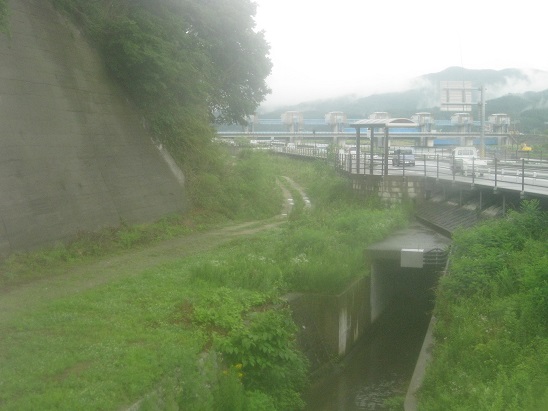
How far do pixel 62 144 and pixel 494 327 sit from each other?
11.4 meters

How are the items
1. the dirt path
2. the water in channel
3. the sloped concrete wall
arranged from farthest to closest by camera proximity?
the sloped concrete wall < the water in channel < the dirt path

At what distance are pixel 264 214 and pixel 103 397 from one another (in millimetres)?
19864

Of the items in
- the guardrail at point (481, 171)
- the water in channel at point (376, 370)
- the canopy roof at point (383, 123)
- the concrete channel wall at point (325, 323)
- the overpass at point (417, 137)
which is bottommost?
the water in channel at point (376, 370)

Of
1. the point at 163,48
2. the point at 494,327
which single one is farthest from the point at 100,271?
the point at 163,48

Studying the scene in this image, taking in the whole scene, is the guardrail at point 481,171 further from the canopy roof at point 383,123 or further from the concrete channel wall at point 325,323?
the concrete channel wall at point 325,323

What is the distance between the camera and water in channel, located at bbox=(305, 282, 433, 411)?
1472cm

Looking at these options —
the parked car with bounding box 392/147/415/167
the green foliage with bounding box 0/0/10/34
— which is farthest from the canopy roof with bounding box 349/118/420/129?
the green foliage with bounding box 0/0/10/34

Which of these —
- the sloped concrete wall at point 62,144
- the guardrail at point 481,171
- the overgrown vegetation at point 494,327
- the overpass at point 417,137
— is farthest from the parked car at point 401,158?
the overgrown vegetation at point 494,327

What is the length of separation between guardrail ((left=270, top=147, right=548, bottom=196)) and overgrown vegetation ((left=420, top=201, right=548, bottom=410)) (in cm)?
499

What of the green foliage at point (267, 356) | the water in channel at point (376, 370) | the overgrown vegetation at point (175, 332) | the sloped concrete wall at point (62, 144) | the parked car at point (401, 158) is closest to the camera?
the overgrown vegetation at point (175, 332)

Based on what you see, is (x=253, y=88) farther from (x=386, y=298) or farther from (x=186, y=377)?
(x=186, y=377)

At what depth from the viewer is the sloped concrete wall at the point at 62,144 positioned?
51.6ft

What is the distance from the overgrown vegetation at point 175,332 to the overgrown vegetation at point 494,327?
264 centimetres

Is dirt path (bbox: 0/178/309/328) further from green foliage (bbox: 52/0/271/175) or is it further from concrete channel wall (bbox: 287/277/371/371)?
green foliage (bbox: 52/0/271/175)
